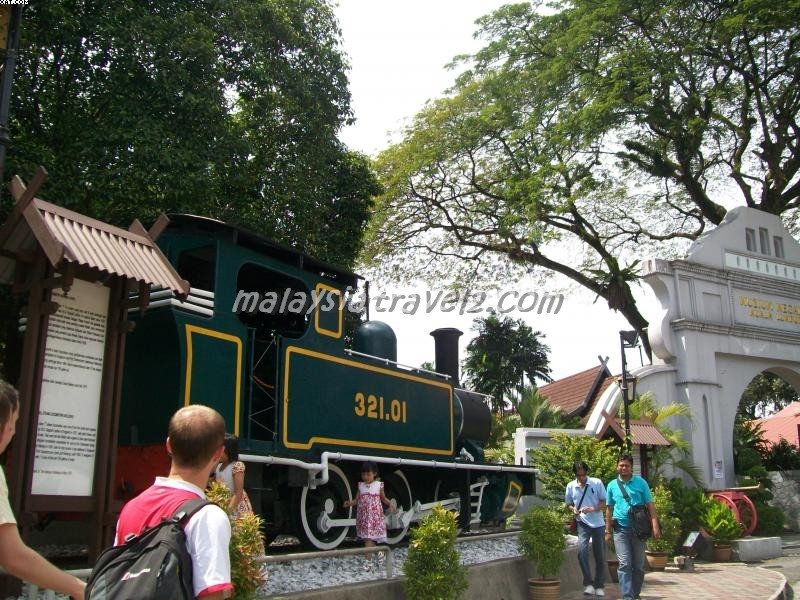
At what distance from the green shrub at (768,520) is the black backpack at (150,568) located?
1511 centimetres

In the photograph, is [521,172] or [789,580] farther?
[521,172]

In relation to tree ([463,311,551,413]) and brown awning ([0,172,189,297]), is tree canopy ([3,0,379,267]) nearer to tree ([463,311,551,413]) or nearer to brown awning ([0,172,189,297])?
brown awning ([0,172,189,297])

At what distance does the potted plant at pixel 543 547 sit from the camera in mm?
8312

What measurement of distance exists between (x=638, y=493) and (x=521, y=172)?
41.7 ft

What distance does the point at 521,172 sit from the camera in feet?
63.8

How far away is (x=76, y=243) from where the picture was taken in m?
5.17

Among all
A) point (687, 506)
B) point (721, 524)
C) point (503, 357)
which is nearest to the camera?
point (721, 524)

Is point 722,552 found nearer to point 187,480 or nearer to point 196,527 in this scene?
point 187,480

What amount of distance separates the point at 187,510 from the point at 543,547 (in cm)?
678

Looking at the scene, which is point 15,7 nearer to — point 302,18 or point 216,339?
point 216,339

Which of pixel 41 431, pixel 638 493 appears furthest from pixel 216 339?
pixel 638 493

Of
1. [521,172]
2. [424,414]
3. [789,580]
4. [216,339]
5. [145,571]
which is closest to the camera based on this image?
[145,571]

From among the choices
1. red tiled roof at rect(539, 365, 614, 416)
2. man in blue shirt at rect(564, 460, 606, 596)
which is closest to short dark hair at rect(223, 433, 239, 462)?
man in blue shirt at rect(564, 460, 606, 596)

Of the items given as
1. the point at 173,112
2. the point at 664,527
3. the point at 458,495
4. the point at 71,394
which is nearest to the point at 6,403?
the point at 71,394
